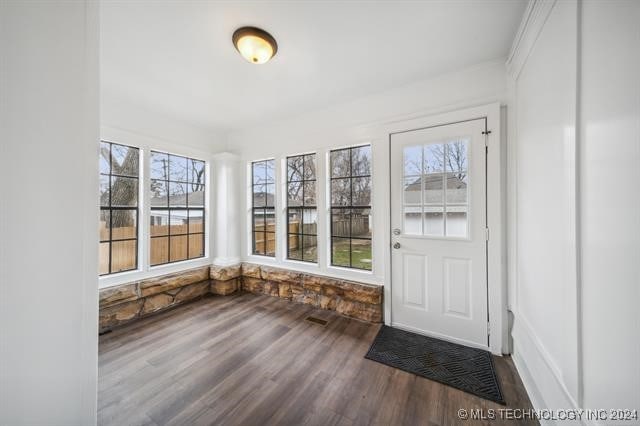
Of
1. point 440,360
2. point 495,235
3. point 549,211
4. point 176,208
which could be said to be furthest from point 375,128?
point 176,208

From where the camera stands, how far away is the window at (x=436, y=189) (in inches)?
88.4

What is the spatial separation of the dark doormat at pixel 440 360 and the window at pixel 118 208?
309 cm

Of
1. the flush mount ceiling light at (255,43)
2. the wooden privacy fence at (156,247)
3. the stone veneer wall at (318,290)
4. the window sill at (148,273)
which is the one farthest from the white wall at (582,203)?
the wooden privacy fence at (156,247)

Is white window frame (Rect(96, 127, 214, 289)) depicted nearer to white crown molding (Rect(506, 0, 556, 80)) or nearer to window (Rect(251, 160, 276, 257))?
window (Rect(251, 160, 276, 257))

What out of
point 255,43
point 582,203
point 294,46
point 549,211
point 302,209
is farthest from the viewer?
point 302,209

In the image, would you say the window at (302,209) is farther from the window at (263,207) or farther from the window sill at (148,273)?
the window sill at (148,273)

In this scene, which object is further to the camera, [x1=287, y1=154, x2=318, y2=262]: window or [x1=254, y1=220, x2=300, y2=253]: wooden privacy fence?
[x1=254, y1=220, x2=300, y2=253]: wooden privacy fence

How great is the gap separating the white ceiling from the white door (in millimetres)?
684

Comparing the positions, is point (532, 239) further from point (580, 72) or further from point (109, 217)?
point (109, 217)

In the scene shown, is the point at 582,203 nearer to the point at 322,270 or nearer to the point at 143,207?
the point at 322,270

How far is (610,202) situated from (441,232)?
4.84 feet

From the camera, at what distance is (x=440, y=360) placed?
1.99 m

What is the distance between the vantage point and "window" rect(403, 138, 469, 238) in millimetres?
2244

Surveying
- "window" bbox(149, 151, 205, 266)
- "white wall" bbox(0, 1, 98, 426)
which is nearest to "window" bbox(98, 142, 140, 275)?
"window" bbox(149, 151, 205, 266)
